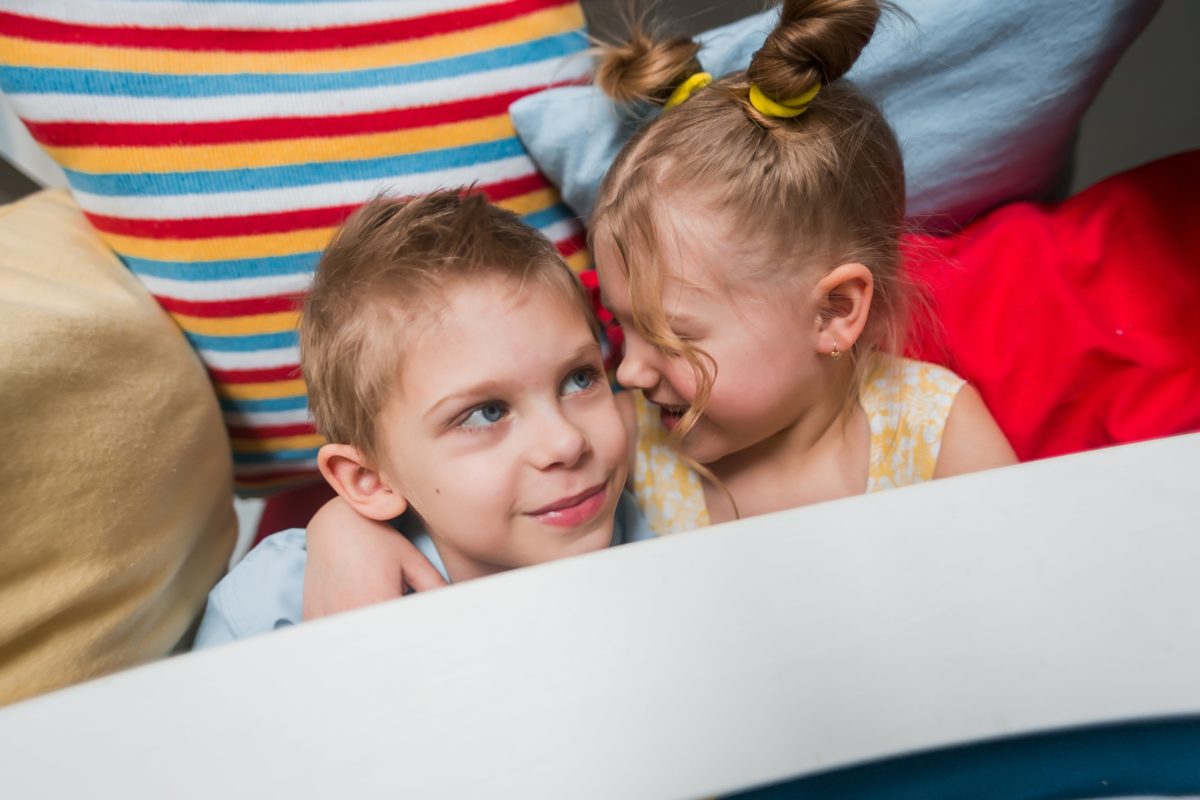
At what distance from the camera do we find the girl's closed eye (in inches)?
24.2

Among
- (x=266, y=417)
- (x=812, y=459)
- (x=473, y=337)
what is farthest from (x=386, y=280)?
(x=812, y=459)

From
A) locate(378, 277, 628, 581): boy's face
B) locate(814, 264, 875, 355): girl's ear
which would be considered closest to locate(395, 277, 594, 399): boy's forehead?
locate(378, 277, 628, 581): boy's face

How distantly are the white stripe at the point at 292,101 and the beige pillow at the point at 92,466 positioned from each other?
0.34 ft

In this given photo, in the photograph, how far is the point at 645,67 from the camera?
2.43 ft

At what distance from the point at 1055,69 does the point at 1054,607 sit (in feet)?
1.80

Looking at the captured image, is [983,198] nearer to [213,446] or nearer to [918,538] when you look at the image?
[918,538]

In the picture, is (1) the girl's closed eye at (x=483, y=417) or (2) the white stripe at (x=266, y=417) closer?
(1) the girl's closed eye at (x=483, y=417)

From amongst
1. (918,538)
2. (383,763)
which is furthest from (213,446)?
(918,538)

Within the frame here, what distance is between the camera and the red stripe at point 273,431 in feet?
2.86

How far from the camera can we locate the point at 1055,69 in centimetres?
75

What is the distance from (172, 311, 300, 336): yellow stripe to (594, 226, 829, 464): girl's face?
0.30m

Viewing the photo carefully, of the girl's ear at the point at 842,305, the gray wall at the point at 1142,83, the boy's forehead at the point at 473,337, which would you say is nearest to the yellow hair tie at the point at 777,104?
the girl's ear at the point at 842,305

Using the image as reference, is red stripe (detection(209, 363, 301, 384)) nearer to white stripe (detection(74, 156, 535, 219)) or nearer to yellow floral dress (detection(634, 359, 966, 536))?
white stripe (detection(74, 156, 535, 219))

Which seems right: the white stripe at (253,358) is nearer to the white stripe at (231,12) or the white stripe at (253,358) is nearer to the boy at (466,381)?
the boy at (466,381)
